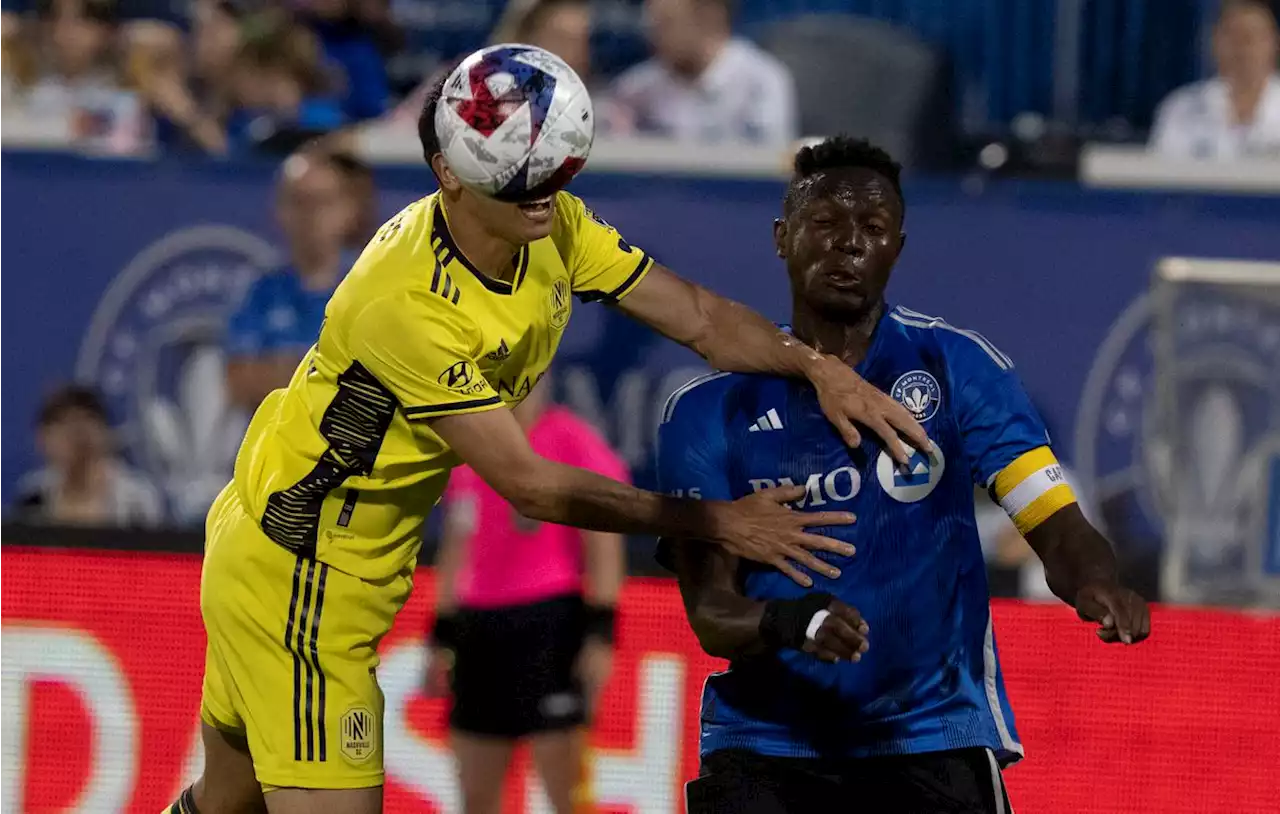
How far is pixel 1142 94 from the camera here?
410 inches

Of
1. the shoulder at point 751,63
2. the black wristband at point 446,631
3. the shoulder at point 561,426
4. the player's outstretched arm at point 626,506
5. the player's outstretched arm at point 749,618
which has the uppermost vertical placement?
the shoulder at point 751,63

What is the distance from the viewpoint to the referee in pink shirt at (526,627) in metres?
6.71

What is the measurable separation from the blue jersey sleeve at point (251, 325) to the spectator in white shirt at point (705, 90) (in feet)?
7.02

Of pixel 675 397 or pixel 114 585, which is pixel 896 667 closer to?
pixel 675 397

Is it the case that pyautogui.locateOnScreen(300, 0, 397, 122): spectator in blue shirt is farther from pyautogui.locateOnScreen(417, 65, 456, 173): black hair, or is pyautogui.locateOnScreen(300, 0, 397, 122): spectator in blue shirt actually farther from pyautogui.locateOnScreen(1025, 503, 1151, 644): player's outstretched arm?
pyautogui.locateOnScreen(1025, 503, 1151, 644): player's outstretched arm

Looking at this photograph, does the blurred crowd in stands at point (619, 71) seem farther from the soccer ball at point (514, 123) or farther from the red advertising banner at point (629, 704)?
the soccer ball at point (514, 123)

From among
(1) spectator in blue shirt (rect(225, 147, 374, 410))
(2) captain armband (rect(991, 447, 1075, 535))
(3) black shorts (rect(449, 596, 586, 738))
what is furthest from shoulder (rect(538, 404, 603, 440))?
(2) captain armband (rect(991, 447, 1075, 535))

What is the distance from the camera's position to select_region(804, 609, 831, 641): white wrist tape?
13.1 ft

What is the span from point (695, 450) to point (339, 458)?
836 mm

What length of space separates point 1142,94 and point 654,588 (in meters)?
5.14

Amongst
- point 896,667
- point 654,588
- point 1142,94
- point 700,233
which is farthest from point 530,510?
point 1142,94

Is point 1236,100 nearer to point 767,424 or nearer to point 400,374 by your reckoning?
point 767,424

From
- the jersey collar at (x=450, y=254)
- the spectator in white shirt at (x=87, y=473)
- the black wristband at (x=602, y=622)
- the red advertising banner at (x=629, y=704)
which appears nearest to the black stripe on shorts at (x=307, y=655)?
the jersey collar at (x=450, y=254)

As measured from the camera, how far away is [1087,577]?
13.6ft
